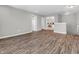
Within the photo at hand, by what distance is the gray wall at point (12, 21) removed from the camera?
6.60 m

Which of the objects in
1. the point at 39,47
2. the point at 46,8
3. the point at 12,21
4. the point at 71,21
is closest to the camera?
the point at 39,47

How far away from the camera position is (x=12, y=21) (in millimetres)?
7555

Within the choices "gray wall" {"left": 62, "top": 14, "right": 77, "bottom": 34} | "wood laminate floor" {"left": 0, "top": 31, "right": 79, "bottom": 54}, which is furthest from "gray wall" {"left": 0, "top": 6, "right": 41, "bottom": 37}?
"gray wall" {"left": 62, "top": 14, "right": 77, "bottom": 34}

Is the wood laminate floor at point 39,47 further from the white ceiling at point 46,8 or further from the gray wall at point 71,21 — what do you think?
the gray wall at point 71,21

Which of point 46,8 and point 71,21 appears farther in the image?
point 71,21

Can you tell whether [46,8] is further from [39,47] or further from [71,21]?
[71,21]

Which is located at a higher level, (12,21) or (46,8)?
(46,8)

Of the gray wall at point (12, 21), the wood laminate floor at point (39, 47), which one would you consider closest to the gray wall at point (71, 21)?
the gray wall at point (12, 21)

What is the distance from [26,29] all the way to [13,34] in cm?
254

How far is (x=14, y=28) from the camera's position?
7.82m

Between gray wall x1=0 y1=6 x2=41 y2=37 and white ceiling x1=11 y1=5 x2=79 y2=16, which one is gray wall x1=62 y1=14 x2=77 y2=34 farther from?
gray wall x1=0 y1=6 x2=41 y2=37

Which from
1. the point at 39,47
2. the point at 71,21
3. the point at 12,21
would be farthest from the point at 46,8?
the point at 71,21

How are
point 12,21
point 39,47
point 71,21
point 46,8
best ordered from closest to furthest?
1. point 39,47
2. point 12,21
3. point 46,8
4. point 71,21
